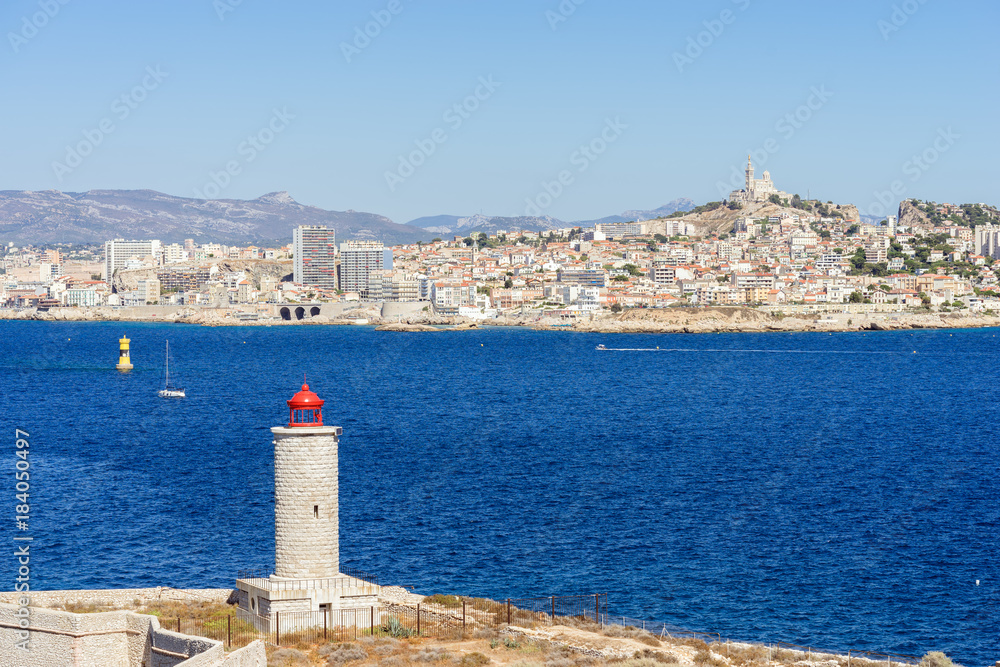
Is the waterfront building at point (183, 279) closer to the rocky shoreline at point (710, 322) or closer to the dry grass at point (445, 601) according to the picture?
the rocky shoreline at point (710, 322)

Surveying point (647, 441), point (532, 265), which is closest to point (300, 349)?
point (647, 441)

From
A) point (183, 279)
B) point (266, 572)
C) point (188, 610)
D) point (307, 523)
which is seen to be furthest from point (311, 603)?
point (183, 279)

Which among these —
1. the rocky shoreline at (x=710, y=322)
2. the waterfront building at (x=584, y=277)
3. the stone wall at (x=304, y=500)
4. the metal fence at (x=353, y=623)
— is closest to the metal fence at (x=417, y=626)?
the metal fence at (x=353, y=623)

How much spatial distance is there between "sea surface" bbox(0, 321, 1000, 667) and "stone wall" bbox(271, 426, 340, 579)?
504 centimetres

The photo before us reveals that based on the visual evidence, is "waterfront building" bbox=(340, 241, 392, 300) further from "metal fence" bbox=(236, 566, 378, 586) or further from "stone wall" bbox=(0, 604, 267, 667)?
"stone wall" bbox=(0, 604, 267, 667)

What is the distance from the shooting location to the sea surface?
61.0ft

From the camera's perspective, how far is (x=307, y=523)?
1360cm

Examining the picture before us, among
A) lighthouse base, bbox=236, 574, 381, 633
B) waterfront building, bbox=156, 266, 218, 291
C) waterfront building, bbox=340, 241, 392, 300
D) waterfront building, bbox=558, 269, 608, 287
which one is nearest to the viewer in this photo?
lighthouse base, bbox=236, 574, 381, 633

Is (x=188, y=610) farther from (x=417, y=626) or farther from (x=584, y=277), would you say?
(x=584, y=277)

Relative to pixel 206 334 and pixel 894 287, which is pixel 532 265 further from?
pixel 206 334

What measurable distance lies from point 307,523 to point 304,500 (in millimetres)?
276

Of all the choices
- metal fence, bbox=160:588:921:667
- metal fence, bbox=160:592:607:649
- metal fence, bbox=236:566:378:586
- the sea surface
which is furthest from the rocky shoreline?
metal fence, bbox=160:592:607:649

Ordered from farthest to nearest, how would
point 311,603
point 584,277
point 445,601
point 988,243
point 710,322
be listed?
point 988,243 < point 584,277 < point 710,322 < point 445,601 < point 311,603

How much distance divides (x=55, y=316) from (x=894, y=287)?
105413 millimetres
